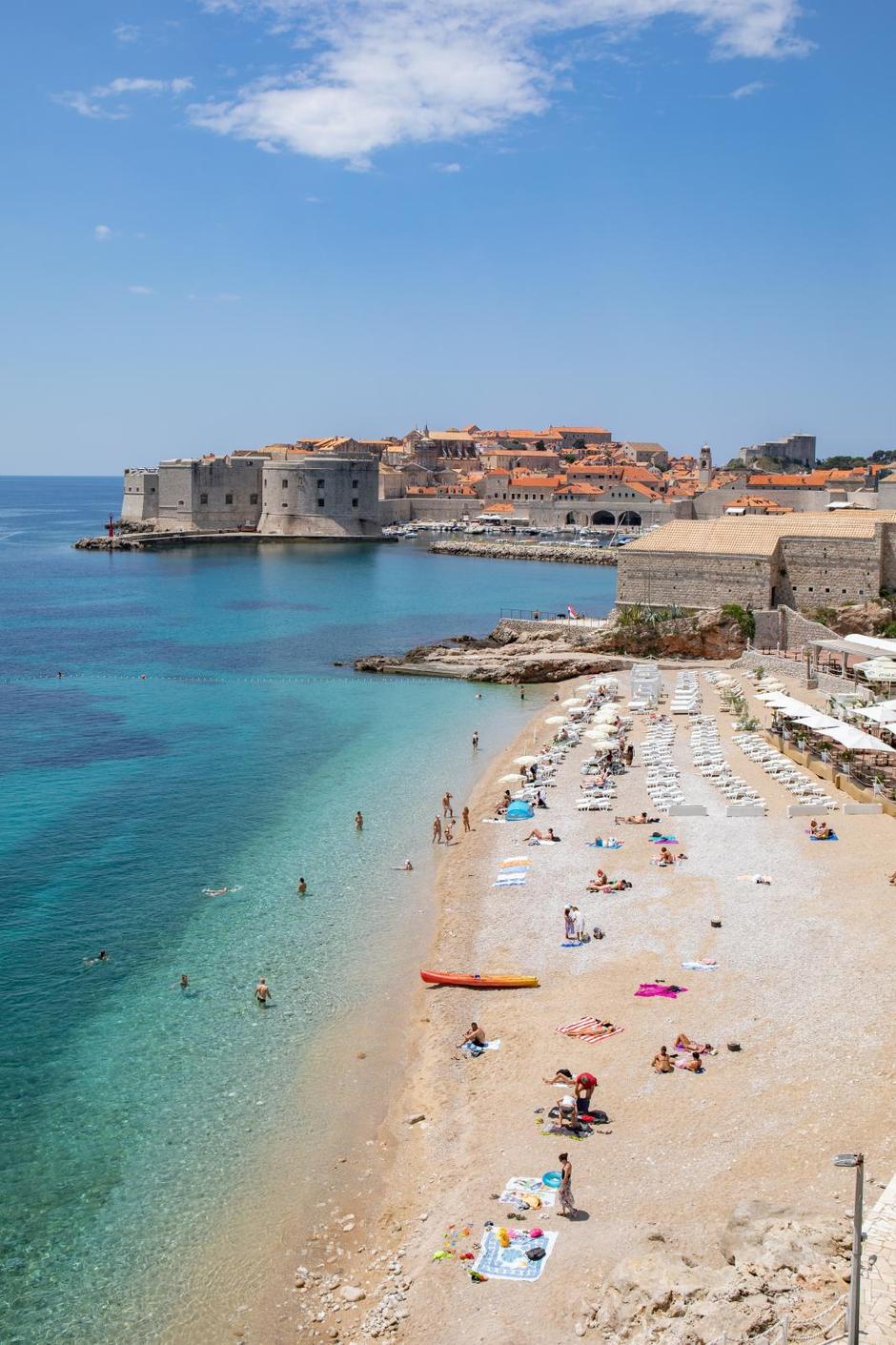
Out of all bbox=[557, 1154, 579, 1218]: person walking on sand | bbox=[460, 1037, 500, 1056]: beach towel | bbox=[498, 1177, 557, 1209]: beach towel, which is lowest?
bbox=[498, 1177, 557, 1209]: beach towel

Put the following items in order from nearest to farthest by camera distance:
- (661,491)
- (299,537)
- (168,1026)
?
(168,1026), (299,537), (661,491)

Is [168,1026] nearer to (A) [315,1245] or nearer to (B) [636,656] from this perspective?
(A) [315,1245]

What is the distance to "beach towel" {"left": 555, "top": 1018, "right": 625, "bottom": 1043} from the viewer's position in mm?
10555

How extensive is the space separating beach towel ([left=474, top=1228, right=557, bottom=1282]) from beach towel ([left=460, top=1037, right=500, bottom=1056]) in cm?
271

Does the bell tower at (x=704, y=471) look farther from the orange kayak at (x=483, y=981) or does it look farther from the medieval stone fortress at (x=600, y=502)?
the orange kayak at (x=483, y=981)

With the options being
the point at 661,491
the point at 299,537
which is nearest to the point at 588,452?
the point at 661,491

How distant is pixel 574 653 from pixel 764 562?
5.35 metres

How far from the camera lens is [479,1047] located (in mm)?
10758

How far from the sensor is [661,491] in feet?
302

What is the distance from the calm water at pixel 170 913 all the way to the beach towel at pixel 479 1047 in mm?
1472

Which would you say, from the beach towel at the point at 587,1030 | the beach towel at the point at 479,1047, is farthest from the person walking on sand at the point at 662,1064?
the beach towel at the point at 479,1047

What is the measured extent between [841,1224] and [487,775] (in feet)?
45.8

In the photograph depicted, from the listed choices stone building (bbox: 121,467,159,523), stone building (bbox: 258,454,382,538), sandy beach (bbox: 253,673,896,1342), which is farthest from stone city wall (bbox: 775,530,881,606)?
stone building (bbox: 121,467,159,523)

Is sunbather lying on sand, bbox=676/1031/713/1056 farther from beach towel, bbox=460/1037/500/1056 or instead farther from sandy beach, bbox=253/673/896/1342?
beach towel, bbox=460/1037/500/1056
